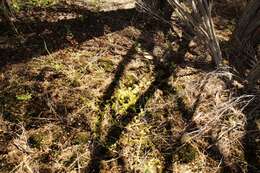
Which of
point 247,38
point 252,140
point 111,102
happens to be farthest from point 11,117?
point 247,38

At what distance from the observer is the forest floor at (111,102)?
247 cm

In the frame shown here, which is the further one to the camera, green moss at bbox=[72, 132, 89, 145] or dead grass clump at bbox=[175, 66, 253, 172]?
dead grass clump at bbox=[175, 66, 253, 172]

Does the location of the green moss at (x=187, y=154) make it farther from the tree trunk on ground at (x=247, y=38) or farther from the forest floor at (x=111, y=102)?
the tree trunk on ground at (x=247, y=38)

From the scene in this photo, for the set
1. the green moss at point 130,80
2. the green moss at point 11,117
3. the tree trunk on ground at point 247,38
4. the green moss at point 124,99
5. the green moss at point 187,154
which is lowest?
the green moss at point 187,154

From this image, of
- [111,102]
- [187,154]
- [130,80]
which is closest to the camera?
[187,154]

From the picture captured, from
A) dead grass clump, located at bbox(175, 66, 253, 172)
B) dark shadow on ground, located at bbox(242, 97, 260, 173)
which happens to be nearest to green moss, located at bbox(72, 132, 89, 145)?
dead grass clump, located at bbox(175, 66, 253, 172)

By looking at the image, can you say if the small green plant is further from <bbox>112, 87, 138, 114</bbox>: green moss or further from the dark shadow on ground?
the dark shadow on ground

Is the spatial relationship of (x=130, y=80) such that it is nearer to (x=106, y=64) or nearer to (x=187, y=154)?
(x=106, y=64)

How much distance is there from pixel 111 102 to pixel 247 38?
172 cm

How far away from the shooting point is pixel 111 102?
9.21 ft

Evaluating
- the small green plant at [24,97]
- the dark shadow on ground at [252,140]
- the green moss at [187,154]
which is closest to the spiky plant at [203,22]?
the dark shadow on ground at [252,140]

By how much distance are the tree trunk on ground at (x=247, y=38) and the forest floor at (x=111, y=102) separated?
0.38m

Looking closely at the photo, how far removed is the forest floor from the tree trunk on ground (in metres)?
0.38

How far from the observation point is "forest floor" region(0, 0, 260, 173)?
8.11ft
